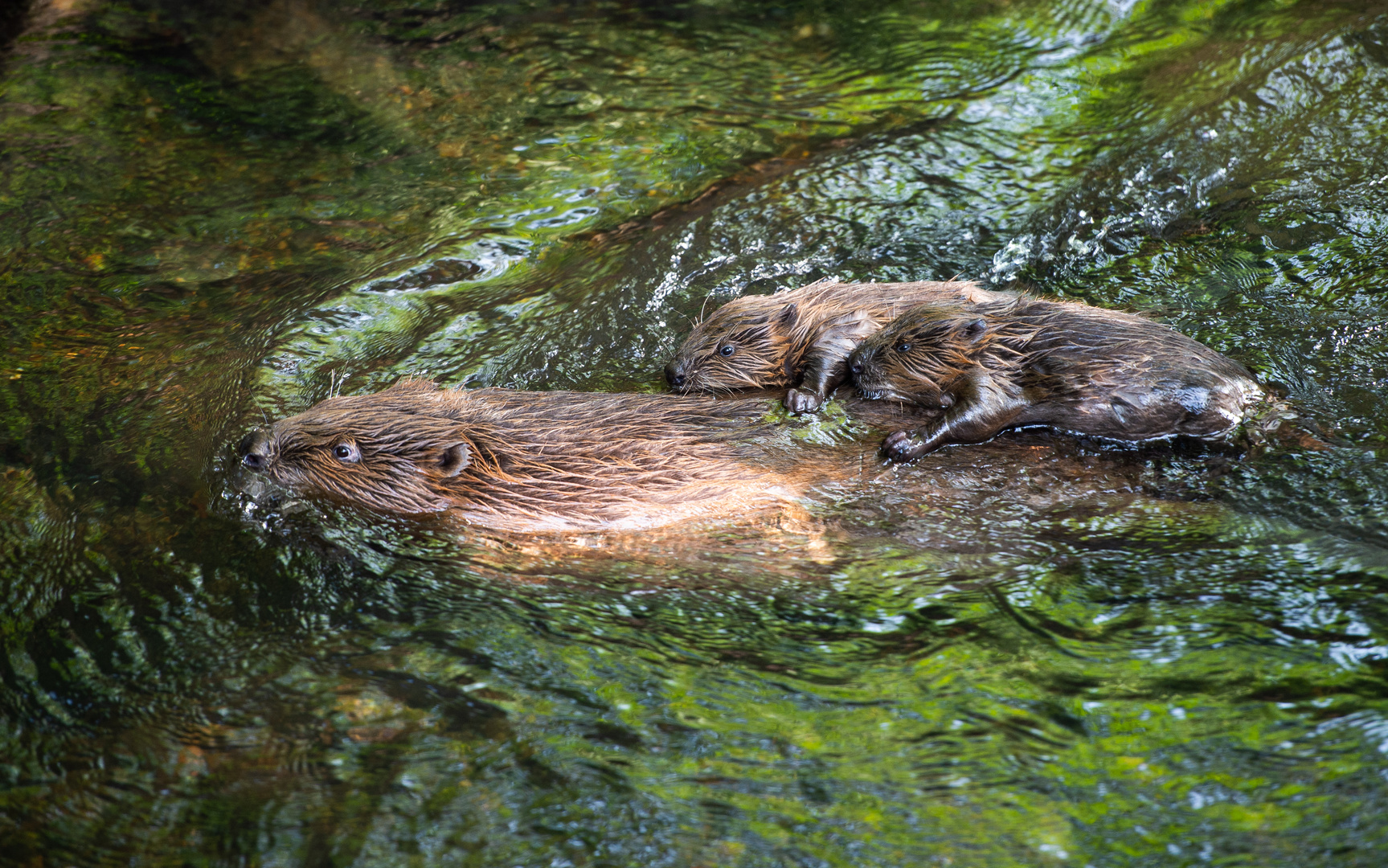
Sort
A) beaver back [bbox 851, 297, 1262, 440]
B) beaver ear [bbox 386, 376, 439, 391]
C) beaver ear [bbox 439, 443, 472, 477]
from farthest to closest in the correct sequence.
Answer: beaver ear [bbox 386, 376, 439, 391], beaver back [bbox 851, 297, 1262, 440], beaver ear [bbox 439, 443, 472, 477]

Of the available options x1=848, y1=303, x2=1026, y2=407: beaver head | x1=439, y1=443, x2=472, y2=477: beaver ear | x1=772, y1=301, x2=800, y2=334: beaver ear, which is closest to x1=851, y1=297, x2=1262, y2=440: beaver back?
x1=848, y1=303, x2=1026, y2=407: beaver head

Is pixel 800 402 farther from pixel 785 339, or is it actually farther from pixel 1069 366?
pixel 1069 366

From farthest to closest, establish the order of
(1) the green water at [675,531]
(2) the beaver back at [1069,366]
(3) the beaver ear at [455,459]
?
(2) the beaver back at [1069,366], (3) the beaver ear at [455,459], (1) the green water at [675,531]

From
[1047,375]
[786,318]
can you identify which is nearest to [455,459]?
[786,318]

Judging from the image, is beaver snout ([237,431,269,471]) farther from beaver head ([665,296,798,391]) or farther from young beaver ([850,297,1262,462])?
young beaver ([850,297,1262,462])

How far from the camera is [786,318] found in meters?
5.66

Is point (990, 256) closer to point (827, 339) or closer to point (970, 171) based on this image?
point (970, 171)

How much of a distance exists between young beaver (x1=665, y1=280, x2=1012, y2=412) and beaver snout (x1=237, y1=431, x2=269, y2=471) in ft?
6.94

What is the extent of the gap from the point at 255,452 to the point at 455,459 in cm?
85

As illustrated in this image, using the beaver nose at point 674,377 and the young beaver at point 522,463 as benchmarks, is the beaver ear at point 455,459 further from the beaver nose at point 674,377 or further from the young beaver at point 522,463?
the beaver nose at point 674,377

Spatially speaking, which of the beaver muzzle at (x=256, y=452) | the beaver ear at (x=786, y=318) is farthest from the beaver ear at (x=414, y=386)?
the beaver ear at (x=786, y=318)

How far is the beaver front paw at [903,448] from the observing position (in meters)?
4.75

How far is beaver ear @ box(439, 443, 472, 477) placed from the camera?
4434mm

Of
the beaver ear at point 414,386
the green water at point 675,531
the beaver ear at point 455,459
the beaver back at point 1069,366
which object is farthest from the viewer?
the beaver ear at point 414,386
